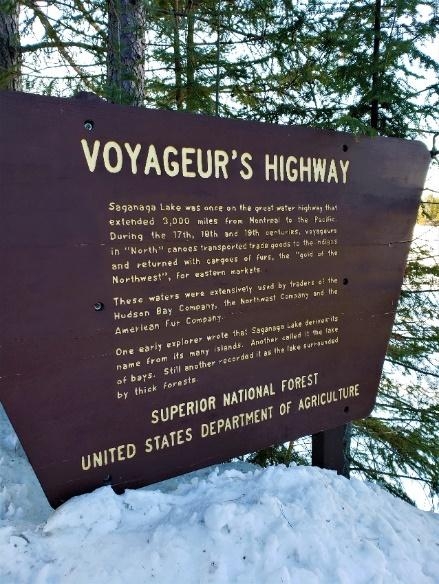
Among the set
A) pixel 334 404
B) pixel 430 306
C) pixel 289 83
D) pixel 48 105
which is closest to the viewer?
pixel 48 105

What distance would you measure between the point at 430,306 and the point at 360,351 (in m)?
2.17

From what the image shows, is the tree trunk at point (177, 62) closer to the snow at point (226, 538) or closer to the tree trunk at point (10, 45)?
the tree trunk at point (10, 45)

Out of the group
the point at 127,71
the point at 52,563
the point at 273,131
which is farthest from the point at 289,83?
the point at 52,563

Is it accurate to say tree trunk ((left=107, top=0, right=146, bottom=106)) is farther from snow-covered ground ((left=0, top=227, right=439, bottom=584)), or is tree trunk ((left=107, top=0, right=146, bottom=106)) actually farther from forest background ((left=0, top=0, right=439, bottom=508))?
snow-covered ground ((left=0, top=227, right=439, bottom=584))

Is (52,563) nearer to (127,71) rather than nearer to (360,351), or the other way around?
(360,351)

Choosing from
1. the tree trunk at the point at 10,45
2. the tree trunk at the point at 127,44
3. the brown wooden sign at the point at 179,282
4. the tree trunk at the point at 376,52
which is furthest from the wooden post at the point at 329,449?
the tree trunk at the point at 10,45

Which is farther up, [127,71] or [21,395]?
[127,71]

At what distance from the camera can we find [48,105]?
176 centimetres

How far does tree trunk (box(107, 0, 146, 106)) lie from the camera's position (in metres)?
4.18

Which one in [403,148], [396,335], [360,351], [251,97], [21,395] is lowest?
[396,335]

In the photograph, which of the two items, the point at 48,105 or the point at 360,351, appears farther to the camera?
the point at 360,351

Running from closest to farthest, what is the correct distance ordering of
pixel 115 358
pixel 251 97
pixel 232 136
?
pixel 115 358, pixel 232 136, pixel 251 97

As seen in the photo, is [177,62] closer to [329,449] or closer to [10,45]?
[10,45]

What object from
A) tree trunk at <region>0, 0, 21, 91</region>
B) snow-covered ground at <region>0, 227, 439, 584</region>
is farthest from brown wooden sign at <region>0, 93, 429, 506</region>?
tree trunk at <region>0, 0, 21, 91</region>
